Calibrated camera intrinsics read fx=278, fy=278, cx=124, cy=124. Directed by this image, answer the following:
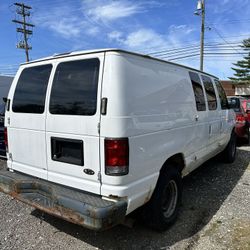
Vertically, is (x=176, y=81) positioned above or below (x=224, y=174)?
above

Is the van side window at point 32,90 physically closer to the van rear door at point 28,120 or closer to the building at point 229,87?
the van rear door at point 28,120

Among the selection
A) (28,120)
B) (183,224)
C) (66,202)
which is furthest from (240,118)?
(66,202)

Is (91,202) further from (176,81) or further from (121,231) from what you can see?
(176,81)

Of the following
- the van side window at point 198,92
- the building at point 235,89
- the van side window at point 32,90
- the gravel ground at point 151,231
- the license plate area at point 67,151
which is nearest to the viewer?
the license plate area at point 67,151

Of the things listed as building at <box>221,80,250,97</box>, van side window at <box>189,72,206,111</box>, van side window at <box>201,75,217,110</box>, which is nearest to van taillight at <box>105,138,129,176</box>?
van side window at <box>189,72,206,111</box>

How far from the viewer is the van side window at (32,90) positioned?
3.55 meters

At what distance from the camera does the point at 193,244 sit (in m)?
3.46

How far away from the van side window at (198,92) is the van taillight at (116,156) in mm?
2156

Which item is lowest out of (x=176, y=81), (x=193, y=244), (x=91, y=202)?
(x=193, y=244)

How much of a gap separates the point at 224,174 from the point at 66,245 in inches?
166

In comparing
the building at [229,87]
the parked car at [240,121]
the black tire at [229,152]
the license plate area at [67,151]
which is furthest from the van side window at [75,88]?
the building at [229,87]

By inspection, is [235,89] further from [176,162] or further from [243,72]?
[176,162]

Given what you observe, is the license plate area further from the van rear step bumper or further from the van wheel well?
the van wheel well

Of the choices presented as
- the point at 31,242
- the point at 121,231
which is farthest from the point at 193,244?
the point at 31,242
